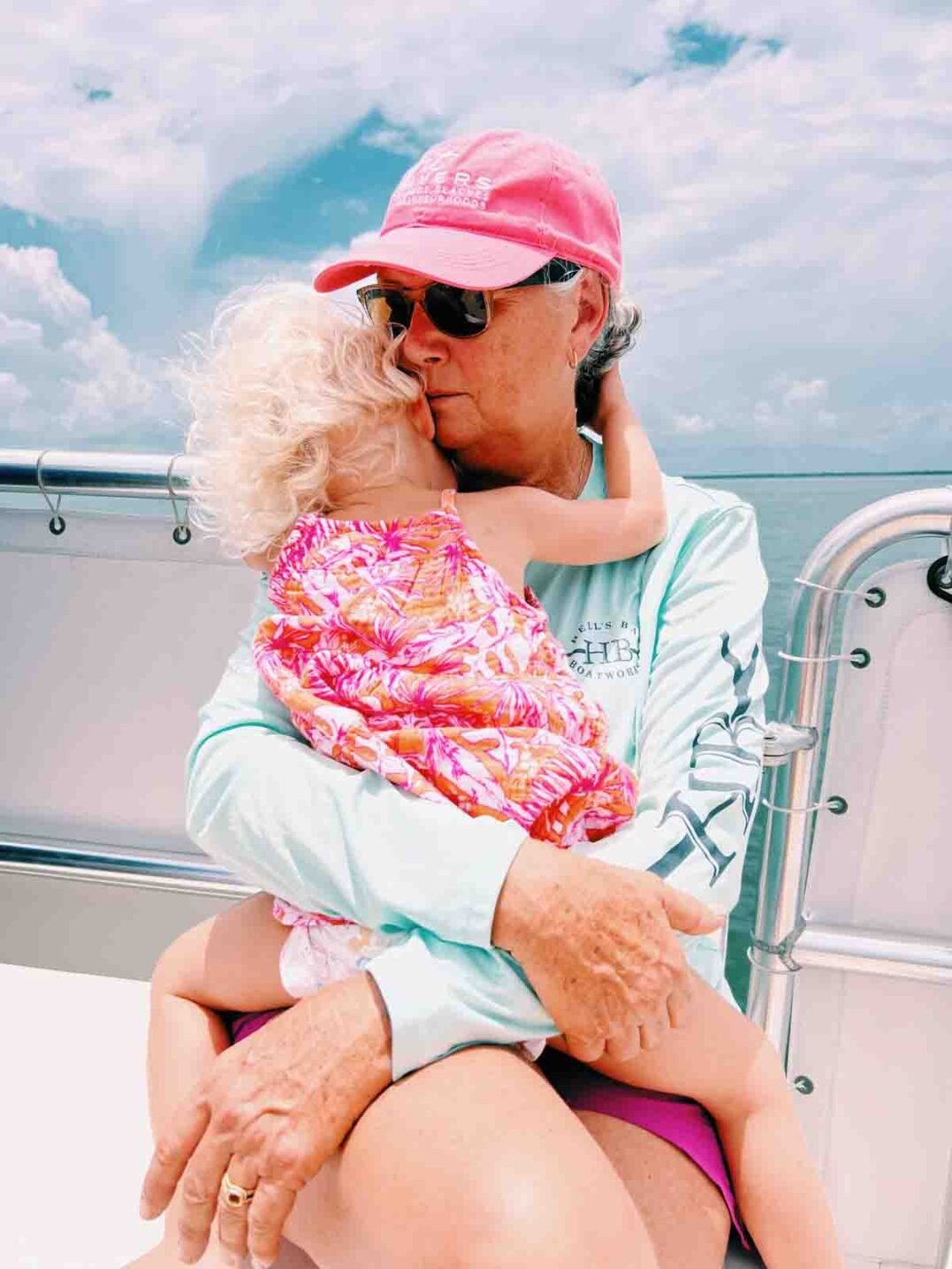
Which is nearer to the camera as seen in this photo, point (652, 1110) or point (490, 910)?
point (490, 910)

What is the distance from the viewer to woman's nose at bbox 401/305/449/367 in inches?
64.0

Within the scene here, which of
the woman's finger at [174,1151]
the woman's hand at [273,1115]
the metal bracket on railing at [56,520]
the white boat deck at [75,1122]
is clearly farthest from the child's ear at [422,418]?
the metal bracket on railing at [56,520]

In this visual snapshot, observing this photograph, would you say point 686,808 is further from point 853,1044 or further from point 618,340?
point 853,1044

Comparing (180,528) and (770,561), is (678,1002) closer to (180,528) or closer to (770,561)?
(180,528)

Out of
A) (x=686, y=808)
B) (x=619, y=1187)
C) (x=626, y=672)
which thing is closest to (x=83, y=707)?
(x=626, y=672)

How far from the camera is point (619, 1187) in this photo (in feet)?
3.71

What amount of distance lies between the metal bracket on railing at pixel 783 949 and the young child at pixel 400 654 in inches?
30.2

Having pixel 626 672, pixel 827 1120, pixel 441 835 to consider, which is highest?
pixel 626 672

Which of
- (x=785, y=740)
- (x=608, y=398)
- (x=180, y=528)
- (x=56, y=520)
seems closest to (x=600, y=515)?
(x=608, y=398)

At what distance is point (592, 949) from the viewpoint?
47.5 inches

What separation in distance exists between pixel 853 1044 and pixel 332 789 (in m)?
1.38

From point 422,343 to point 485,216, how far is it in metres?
0.19

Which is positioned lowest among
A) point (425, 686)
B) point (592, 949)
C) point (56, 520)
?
point (592, 949)

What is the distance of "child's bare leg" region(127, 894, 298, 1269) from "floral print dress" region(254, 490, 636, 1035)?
0.06m
